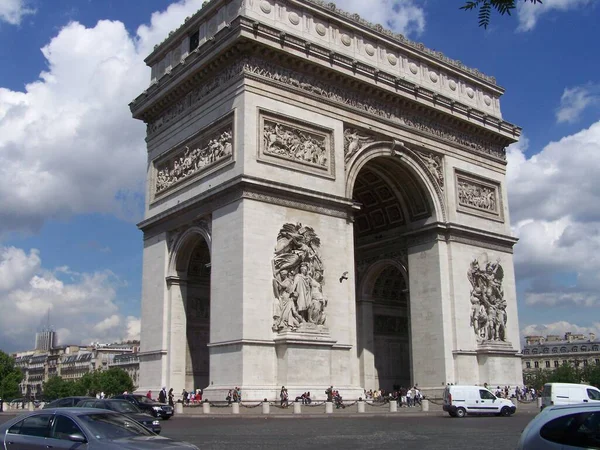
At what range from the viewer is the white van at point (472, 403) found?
28922 mm

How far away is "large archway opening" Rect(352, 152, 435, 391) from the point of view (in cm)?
3775

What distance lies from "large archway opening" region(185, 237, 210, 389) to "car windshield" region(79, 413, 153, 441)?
76.2 ft

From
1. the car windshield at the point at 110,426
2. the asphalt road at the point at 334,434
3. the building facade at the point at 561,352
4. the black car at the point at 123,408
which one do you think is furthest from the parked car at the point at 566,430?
the building facade at the point at 561,352

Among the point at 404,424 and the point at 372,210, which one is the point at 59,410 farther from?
the point at 372,210

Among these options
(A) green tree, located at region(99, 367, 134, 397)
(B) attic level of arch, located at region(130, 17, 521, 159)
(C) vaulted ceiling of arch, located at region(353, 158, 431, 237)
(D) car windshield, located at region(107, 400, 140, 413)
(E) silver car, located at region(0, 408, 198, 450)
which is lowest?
(A) green tree, located at region(99, 367, 134, 397)

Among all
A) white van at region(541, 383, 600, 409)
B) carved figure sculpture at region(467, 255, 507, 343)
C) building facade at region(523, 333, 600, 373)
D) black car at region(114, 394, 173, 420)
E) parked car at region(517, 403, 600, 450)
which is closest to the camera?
parked car at region(517, 403, 600, 450)

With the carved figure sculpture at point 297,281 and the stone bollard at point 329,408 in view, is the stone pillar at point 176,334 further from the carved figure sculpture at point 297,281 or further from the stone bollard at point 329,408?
the stone bollard at point 329,408

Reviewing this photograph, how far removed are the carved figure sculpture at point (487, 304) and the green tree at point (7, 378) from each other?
79187 mm

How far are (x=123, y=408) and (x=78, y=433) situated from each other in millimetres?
11123

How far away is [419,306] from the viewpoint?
122ft

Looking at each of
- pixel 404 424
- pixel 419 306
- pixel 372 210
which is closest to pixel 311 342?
pixel 404 424

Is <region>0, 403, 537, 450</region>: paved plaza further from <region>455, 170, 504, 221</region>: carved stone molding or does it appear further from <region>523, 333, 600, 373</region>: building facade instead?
<region>523, 333, 600, 373</region>: building facade

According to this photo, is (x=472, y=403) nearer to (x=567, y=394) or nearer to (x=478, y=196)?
(x=567, y=394)

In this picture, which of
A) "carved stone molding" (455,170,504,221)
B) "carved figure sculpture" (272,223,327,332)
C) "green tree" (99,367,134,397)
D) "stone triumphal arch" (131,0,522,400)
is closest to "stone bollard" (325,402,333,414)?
"stone triumphal arch" (131,0,522,400)
